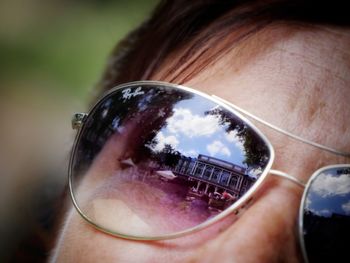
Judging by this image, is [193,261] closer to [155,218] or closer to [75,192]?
[155,218]

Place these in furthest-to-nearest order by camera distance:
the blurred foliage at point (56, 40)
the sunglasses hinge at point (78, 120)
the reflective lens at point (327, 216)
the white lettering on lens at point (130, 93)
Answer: the blurred foliage at point (56, 40), the sunglasses hinge at point (78, 120), the white lettering on lens at point (130, 93), the reflective lens at point (327, 216)

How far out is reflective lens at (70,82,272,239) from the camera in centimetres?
86

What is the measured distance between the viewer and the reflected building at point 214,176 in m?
0.85

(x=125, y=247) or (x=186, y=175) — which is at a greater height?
(x=186, y=175)

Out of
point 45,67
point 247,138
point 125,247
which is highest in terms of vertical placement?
point 45,67

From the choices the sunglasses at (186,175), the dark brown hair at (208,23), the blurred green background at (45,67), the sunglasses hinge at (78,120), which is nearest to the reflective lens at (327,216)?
the sunglasses at (186,175)

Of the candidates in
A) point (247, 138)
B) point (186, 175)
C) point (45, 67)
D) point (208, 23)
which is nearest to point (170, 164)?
point (186, 175)

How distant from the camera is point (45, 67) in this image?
130 inches

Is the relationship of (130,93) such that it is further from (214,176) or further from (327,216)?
A: (327,216)

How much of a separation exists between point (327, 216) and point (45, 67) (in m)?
2.86

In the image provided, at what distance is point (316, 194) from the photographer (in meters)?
0.84

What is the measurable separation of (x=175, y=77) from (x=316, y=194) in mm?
430

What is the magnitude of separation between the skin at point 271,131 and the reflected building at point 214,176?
42mm

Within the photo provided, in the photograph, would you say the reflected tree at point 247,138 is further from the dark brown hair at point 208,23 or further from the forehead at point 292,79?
the dark brown hair at point 208,23
